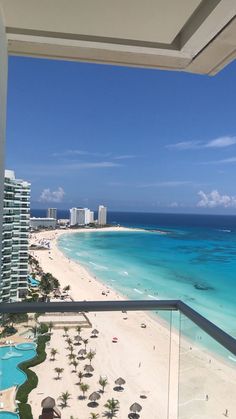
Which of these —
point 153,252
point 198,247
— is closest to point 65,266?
point 153,252

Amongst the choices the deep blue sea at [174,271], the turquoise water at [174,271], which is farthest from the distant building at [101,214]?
the turquoise water at [174,271]

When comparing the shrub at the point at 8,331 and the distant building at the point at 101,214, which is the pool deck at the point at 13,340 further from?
the distant building at the point at 101,214

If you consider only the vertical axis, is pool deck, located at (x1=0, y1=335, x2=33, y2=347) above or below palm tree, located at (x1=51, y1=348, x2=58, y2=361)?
above

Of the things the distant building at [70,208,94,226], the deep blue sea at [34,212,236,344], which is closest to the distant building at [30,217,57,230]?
the distant building at [70,208,94,226]

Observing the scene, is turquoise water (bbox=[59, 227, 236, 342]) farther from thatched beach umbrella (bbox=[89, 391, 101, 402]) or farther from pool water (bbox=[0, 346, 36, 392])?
pool water (bbox=[0, 346, 36, 392])

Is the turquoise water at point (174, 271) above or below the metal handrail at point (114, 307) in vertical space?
below

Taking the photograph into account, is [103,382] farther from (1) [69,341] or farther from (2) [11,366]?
(2) [11,366]

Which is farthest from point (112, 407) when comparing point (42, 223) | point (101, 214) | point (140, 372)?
point (101, 214)
